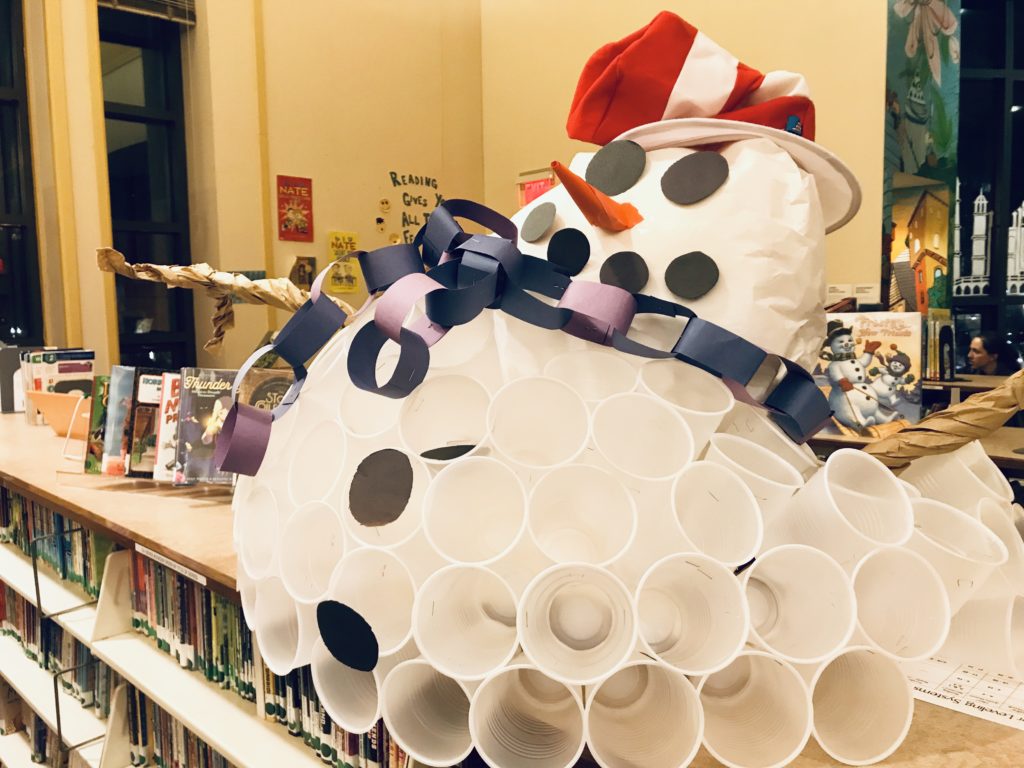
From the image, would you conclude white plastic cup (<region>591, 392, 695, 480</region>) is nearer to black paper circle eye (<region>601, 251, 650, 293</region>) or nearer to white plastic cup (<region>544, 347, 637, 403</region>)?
white plastic cup (<region>544, 347, 637, 403</region>)

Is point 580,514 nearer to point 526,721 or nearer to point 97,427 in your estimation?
point 526,721

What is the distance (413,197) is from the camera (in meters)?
3.83

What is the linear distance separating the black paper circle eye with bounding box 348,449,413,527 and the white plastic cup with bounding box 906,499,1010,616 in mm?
343

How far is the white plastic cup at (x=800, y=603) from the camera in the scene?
48 centimetres

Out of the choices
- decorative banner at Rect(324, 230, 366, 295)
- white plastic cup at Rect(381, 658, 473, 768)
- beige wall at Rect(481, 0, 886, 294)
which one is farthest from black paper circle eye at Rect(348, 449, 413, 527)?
decorative banner at Rect(324, 230, 366, 295)

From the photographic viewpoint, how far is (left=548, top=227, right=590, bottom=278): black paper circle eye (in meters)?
0.69

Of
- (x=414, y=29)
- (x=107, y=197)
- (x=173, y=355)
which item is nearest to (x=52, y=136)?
(x=107, y=197)

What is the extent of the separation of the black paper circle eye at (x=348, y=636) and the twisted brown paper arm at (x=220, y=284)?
689 mm

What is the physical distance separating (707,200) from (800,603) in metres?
0.36

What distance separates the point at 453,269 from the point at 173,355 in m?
3.11

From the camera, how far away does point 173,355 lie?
3.38 m

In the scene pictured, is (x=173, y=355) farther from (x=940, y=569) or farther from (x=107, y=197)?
(x=940, y=569)

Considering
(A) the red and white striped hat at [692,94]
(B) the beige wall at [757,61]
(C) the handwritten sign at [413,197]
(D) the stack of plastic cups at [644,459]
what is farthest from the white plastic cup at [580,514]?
(C) the handwritten sign at [413,197]

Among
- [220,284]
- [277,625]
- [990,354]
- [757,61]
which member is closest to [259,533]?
[277,625]
